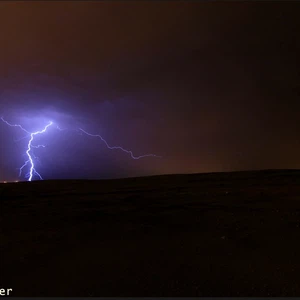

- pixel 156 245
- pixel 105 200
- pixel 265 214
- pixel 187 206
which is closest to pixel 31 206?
pixel 105 200

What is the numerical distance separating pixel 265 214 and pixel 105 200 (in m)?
5.10

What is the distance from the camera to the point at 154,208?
7840mm

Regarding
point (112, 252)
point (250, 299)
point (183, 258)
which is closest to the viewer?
point (250, 299)

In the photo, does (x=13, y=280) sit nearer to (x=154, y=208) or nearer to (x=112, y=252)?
(x=112, y=252)

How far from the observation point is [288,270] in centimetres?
361

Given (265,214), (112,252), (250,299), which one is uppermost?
(265,214)

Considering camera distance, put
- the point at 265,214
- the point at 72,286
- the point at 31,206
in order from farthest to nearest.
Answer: the point at 31,206, the point at 265,214, the point at 72,286

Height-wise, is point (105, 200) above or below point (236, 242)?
above

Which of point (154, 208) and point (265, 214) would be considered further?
point (154, 208)

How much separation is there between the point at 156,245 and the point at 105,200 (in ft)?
16.6

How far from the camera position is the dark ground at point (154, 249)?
10.9 ft

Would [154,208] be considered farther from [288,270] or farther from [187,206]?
→ [288,270]

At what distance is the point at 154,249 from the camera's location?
14.8 ft

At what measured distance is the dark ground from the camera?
3.32 meters
